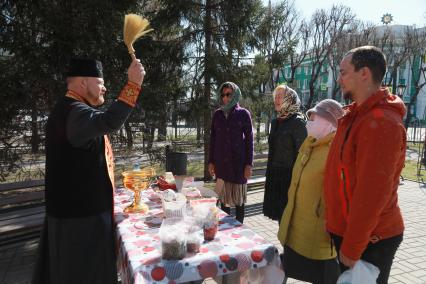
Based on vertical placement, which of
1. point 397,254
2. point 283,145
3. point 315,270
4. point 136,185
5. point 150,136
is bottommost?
point 397,254

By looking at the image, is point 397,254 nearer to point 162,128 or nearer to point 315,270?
point 315,270

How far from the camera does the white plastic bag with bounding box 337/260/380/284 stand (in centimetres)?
163

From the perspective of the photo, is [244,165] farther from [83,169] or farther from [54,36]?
[54,36]

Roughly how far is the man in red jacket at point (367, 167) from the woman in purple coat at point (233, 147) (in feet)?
7.26

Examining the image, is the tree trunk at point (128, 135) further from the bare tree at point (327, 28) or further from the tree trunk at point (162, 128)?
the bare tree at point (327, 28)

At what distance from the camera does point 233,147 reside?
164 inches

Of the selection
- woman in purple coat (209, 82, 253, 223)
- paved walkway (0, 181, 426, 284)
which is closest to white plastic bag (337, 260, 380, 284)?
paved walkway (0, 181, 426, 284)

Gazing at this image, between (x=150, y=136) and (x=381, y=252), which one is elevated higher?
(x=150, y=136)

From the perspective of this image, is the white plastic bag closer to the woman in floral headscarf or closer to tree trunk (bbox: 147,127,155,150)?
the woman in floral headscarf

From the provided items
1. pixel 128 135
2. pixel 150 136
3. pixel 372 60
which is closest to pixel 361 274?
pixel 372 60

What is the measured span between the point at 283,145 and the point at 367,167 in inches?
79.3

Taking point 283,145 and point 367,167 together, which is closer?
point 367,167

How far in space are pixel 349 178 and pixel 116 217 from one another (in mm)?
1640

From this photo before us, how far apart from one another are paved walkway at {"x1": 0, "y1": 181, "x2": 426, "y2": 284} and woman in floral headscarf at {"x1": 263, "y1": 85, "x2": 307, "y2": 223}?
871 mm
